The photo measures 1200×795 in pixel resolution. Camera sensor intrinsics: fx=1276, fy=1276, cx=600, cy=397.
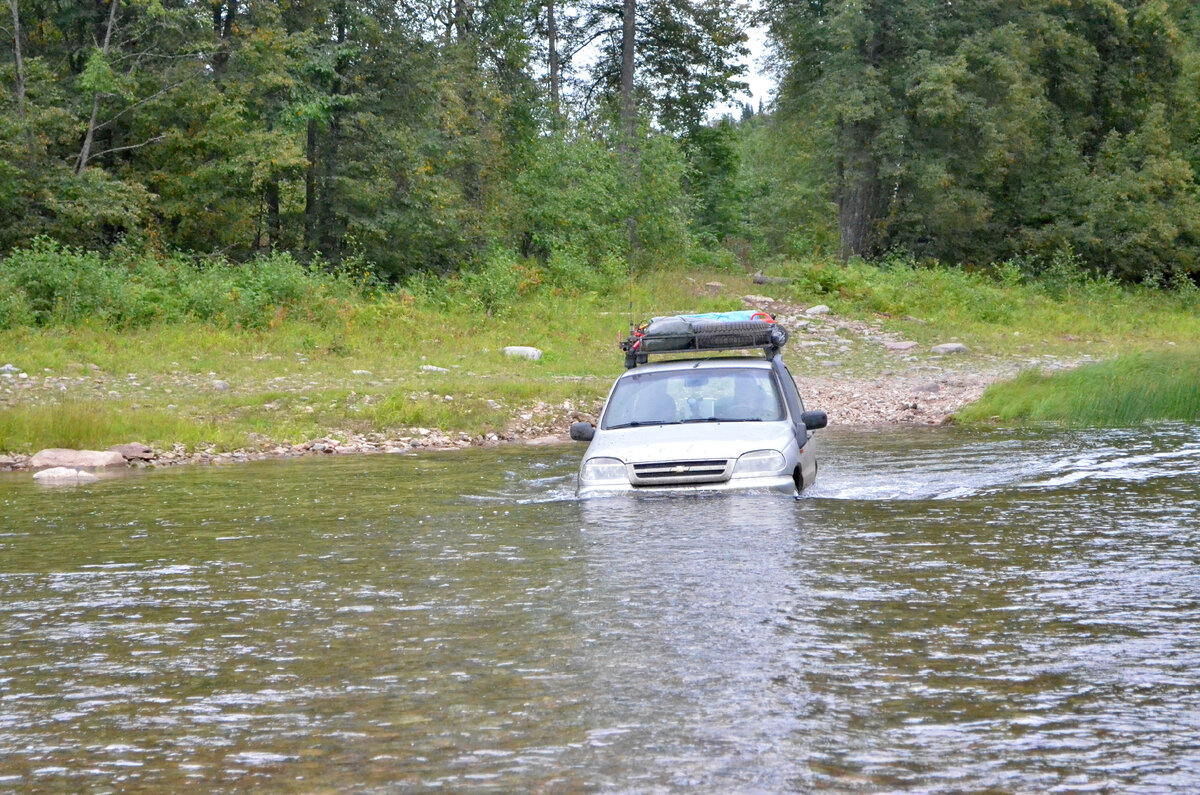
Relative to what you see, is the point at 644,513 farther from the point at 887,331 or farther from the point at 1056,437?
the point at 887,331

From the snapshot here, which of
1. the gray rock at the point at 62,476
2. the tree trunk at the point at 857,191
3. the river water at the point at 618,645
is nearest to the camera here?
the river water at the point at 618,645

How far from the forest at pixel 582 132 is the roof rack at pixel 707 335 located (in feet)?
59.4

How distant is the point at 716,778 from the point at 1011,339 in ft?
87.1

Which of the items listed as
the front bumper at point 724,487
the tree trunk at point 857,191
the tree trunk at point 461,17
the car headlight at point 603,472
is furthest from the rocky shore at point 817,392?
the tree trunk at point 461,17

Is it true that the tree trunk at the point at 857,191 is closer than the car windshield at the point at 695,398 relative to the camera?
No

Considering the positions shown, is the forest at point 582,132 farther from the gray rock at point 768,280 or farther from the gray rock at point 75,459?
the gray rock at point 75,459

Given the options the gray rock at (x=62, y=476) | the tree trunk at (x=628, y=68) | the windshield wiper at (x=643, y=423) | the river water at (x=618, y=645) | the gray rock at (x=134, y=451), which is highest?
the tree trunk at (x=628, y=68)

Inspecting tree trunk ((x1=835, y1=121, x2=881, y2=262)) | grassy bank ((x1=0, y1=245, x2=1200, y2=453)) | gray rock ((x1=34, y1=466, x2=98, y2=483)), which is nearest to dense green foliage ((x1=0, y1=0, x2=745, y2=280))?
grassy bank ((x1=0, y1=245, x2=1200, y2=453))

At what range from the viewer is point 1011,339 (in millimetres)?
28875

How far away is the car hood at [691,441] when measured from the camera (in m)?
9.94

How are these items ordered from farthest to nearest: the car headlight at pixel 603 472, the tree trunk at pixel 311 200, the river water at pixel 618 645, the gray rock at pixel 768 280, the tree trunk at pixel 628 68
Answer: the tree trunk at pixel 628 68, the gray rock at pixel 768 280, the tree trunk at pixel 311 200, the car headlight at pixel 603 472, the river water at pixel 618 645

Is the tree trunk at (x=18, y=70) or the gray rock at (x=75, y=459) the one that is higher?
the tree trunk at (x=18, y=70)

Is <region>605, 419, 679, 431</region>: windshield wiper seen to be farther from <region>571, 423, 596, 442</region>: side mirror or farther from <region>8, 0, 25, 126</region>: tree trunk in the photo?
<region>8, 0, 25, 126</region>: tree trunk

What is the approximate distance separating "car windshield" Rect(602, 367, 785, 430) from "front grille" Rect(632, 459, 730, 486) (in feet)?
2.93
